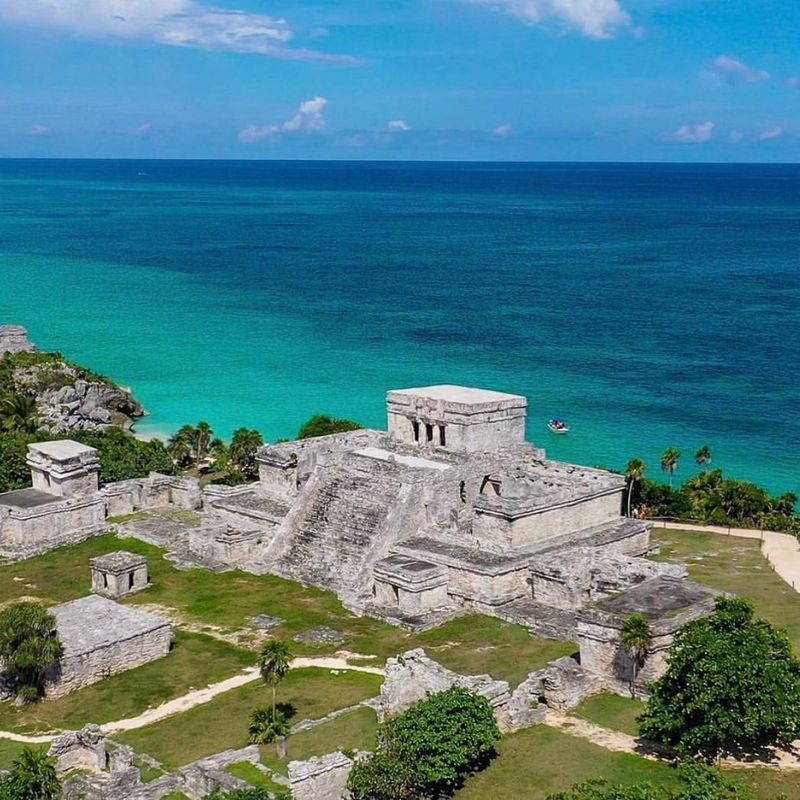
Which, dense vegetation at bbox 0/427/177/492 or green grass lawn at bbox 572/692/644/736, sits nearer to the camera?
green grass lawn at bbox 572/692/644/736

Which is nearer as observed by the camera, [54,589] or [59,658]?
[59,658]

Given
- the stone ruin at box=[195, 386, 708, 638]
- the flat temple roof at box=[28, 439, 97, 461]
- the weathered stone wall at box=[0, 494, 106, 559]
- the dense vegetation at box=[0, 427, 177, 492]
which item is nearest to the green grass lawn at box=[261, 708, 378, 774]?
the stone ruin at box=[195, 386, 708, 638]

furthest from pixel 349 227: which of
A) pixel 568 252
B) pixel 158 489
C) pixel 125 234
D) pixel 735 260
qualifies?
pixel 158 489

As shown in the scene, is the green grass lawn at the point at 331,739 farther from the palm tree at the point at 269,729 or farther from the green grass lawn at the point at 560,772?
the green grass lawn at the point at 560,772

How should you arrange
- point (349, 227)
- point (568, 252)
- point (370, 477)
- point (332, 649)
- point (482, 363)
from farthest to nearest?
point (349, 227), point (568, 252), point (482, 363), point (370, 477), point (332, 649)

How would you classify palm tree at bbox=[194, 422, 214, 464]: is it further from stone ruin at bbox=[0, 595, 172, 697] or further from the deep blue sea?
stone ruin at bbox=[0, 595, 172, 697]

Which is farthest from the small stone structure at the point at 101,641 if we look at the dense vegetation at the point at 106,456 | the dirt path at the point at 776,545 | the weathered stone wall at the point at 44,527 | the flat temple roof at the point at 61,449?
the dirt path at the point at 776,545

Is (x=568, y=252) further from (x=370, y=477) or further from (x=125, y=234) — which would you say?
(x=370, y=477)

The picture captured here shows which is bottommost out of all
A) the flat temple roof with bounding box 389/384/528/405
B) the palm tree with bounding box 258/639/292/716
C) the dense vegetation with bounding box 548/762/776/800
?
the palm tree with bounding box 258/639/292/716
